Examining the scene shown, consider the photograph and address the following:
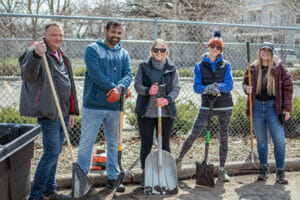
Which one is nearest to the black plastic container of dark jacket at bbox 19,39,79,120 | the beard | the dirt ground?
dark jacket at bbox 19,39,79,120

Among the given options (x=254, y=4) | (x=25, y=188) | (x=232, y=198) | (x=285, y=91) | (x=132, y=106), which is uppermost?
(x=254, y=4)

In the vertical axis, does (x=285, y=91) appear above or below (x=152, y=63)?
below

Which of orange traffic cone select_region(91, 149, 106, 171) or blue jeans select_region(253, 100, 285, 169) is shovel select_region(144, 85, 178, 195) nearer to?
orange traffic cone select_region(91, 149, 106, 171)

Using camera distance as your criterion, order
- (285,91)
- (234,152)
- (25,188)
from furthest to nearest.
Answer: (234,152)
(285,91)
(25,188)

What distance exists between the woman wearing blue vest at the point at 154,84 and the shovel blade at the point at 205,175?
0.67 m

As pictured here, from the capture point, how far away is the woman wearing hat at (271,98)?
13.7ft

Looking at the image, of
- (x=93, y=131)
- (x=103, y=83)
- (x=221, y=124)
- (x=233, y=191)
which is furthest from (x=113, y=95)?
(x=233, y=191)

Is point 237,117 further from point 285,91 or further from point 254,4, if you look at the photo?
point 254,4

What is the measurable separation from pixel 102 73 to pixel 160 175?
146cm

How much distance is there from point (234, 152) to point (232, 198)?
1563 millimetres

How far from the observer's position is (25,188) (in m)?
2.94

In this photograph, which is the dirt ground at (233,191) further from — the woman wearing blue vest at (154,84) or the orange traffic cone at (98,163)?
the woman wearing blue vest at (154,84)

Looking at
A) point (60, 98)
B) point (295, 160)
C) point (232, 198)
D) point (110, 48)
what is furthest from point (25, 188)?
point (295, 160)

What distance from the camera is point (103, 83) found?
353 cm
